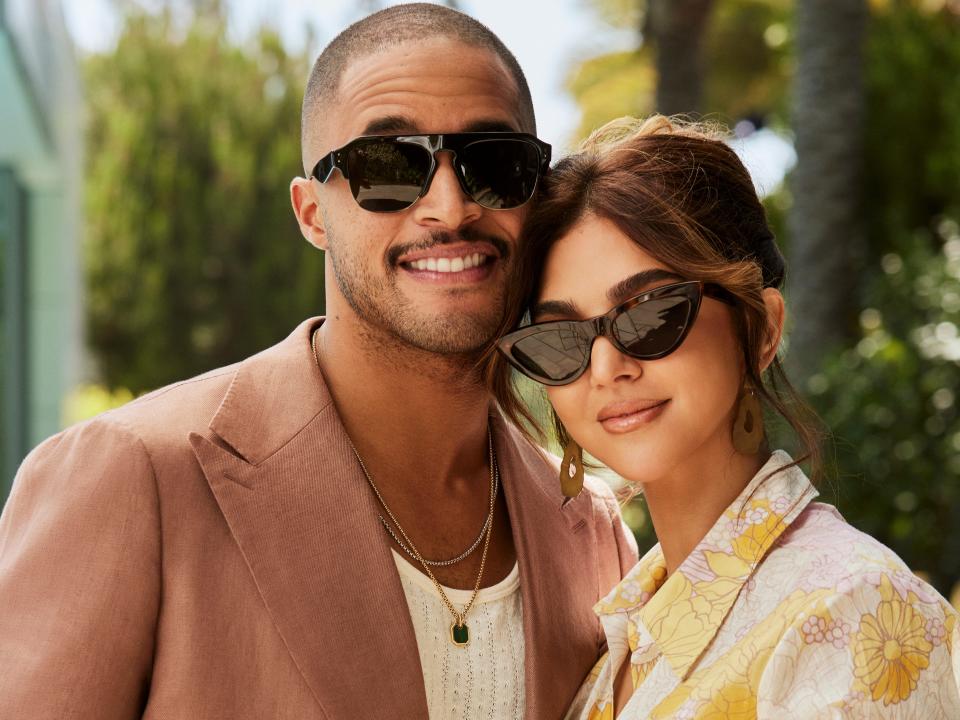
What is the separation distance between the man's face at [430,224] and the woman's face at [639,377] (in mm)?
337

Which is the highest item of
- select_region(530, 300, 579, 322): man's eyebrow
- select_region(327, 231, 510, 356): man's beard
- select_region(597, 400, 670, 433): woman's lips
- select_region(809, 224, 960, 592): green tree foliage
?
select_region(530, 300, 579, 322): man's eyebrow

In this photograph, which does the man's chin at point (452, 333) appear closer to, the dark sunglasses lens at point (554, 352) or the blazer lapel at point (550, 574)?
the dark sunglasses lens at point (554, 352)

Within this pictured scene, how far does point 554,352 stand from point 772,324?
446 mm

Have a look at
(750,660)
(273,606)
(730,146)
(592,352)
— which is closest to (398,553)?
(273,606)

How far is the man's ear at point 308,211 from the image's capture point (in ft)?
10.3

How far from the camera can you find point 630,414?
2498mm

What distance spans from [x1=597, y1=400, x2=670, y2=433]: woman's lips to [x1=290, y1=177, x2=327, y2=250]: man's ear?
37.1 inches

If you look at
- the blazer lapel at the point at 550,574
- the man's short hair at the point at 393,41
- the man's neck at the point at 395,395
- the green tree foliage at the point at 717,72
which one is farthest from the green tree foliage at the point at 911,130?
the green tree foliage at the point at 717,72

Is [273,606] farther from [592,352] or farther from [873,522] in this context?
[873,522]

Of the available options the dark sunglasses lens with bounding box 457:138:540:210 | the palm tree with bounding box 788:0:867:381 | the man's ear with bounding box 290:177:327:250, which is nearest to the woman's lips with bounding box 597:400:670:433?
the dark sunglasses lens with bounding box 457:138:540:210

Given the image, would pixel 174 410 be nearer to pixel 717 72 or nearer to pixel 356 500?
pixel 356 500

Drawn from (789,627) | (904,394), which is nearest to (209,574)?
(789,627)

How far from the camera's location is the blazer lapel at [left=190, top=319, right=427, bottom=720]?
252 cm

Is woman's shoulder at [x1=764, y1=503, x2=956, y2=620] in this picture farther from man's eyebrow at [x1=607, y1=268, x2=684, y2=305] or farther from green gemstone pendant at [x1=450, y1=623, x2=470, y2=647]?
green gemstone pendant at [x1=450, y1=623, x2=470, y2=647]
